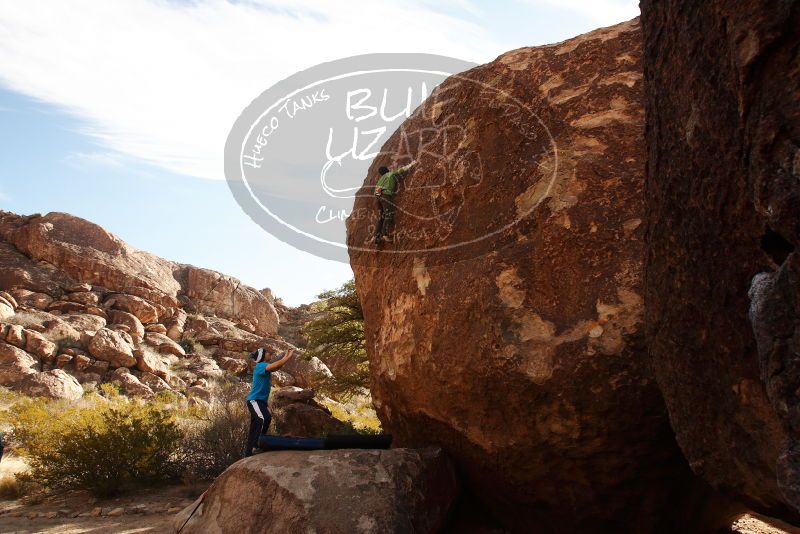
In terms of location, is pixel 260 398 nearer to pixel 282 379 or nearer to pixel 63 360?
pixel 63 360

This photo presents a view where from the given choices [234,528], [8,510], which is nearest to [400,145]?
[234,528]

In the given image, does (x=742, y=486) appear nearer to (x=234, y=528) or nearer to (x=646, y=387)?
(x=646, y=387)

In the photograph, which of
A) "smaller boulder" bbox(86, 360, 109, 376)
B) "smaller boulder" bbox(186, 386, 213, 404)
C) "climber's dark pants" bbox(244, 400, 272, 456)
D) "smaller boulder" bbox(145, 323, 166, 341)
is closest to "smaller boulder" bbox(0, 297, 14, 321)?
"smaller boulder" bbox(86, 360, 109, 376)

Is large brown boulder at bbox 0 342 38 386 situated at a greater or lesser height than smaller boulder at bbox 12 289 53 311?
lesser

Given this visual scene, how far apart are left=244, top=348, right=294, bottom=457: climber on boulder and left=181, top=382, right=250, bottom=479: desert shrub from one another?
248 cm

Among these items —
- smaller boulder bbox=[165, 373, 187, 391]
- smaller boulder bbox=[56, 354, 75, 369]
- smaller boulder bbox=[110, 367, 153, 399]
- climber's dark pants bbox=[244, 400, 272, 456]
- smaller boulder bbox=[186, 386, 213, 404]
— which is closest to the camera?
climber's dark pants bbox=[244, 400, 272, 456]

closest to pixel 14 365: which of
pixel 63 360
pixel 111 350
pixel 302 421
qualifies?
pixel 63 360

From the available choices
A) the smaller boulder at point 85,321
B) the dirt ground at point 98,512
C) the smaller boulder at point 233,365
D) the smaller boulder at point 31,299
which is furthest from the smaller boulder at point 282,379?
the dirt ground at point 98,512

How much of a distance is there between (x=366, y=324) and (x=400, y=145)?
2160mm

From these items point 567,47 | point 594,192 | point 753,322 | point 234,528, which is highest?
point 567,47

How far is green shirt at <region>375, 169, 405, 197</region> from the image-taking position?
6.61 metres

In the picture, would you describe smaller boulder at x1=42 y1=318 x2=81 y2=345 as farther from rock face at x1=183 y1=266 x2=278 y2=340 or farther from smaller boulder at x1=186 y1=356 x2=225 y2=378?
rock face at x1=183 y1=266 x2=278 y2=340

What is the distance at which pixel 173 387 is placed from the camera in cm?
2034

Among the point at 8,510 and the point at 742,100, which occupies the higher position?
the point at 742,100
